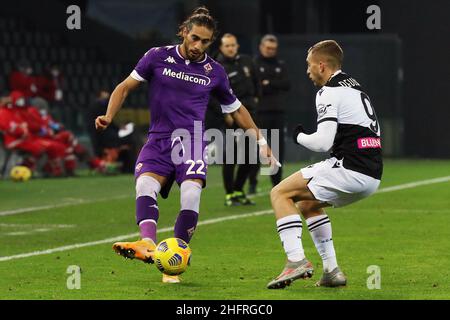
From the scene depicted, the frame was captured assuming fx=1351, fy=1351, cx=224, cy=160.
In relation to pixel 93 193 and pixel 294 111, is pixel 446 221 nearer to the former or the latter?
pixel 93 193

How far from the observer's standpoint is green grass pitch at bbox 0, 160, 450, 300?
10.1m

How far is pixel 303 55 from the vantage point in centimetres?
3117

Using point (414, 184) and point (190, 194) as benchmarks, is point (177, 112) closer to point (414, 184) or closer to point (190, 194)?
point (190, 194)

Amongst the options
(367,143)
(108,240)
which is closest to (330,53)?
(367,143)

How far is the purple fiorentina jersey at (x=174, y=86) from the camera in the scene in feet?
35.2

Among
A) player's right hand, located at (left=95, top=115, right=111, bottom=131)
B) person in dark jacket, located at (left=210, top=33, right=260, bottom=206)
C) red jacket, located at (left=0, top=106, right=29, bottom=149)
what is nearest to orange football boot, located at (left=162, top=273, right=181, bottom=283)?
player's right hand, located at (left=95, top=115, right=111, bottom=131)

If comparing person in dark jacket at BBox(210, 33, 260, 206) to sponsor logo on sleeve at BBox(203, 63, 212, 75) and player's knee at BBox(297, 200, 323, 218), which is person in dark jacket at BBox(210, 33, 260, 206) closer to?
sponsor logo on sleeve at BBox(203, 63, 212, 75)

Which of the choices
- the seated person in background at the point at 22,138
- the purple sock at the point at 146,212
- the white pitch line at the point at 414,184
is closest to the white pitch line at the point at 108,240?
the purple sock at the point at 146,212

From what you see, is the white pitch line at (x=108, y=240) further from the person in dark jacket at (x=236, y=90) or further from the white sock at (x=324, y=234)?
the white sock at (x=324, y=234)

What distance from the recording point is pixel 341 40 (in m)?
31.3

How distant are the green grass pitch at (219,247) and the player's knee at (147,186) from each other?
0.69 meters

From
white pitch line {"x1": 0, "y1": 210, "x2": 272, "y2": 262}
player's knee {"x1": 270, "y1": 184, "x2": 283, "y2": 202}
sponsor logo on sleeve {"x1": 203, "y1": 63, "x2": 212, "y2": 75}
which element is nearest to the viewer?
player's knee {"x1": 270, "y1": 184, "x2": 283, "y2": 202}

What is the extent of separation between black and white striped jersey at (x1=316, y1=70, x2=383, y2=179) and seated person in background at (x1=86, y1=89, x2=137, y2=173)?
16.2m
